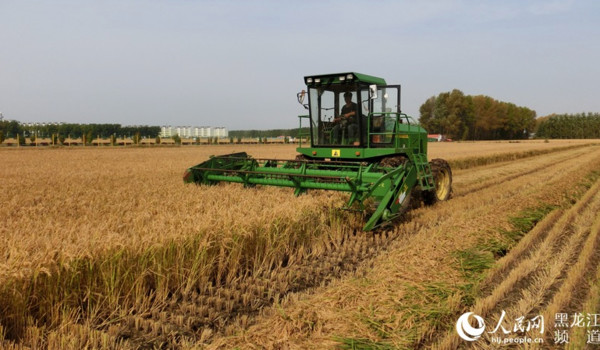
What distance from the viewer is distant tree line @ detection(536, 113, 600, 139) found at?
80250 mm

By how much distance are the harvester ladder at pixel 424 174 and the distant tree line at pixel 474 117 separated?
65745mm

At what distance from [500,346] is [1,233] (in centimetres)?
411

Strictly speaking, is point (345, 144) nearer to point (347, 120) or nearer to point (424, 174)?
point (347, 120)

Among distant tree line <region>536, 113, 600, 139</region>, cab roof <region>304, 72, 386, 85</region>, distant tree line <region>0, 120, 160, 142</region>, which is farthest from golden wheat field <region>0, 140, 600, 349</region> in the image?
distant tree line <region>536, 113, 600, 139</region>

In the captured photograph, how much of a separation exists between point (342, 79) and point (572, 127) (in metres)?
92.8

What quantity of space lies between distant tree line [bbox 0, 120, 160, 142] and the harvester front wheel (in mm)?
54395

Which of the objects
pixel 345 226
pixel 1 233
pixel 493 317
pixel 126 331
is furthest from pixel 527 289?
pixel 1 233

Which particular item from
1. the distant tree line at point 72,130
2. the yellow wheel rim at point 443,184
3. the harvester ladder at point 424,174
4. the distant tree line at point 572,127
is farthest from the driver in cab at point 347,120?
the distant tree line at point 572,127

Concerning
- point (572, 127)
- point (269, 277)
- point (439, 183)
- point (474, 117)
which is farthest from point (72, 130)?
point (572, 127)

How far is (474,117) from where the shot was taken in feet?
243

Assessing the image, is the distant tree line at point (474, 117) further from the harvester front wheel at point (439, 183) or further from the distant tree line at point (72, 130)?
the harvester front wheel at point (439, 183)

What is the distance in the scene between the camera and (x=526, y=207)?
6984mm

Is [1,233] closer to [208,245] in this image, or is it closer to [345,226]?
[208,245]

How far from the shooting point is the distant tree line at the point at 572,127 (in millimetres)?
80250
